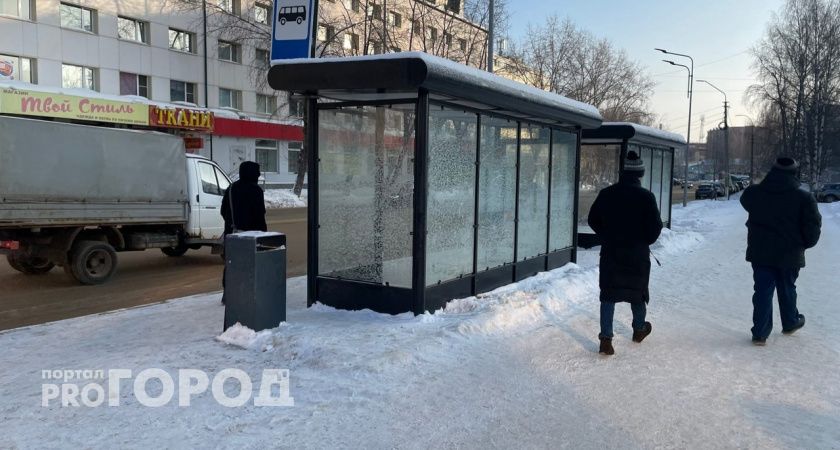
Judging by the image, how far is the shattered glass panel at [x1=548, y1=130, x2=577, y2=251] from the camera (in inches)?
381

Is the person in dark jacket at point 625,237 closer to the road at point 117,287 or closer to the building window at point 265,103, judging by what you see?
the road at point 117,287

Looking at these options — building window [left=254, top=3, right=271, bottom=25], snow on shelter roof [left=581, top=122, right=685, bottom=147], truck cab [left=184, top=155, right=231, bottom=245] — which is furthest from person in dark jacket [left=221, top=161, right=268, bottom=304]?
building window [left=254, top=3, right=271, bottom=25]

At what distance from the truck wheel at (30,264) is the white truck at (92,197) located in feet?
0.04

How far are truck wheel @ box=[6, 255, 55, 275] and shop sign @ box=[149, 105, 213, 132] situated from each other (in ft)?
54.5

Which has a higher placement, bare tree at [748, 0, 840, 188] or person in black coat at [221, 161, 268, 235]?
bare tree at [748, 0, 840, 188]

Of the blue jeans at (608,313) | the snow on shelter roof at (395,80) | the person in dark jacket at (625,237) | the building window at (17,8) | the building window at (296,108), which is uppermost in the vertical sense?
the building window at (17,8)

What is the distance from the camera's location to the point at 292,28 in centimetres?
762

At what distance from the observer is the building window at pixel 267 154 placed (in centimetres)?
3512

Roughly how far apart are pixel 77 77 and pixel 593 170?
23537 millimetres

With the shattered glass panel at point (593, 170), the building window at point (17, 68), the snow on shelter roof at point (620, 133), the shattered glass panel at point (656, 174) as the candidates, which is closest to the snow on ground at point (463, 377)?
the snow on shelter roof at point (620, 133)

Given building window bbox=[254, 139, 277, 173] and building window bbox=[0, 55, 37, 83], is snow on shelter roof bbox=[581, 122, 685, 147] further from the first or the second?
building window bbox=[254, 139, 277, 173]

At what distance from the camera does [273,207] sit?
27844 mm

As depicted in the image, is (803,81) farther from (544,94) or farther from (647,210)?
(647,210)

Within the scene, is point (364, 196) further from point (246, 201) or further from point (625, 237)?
point (625, 237)
